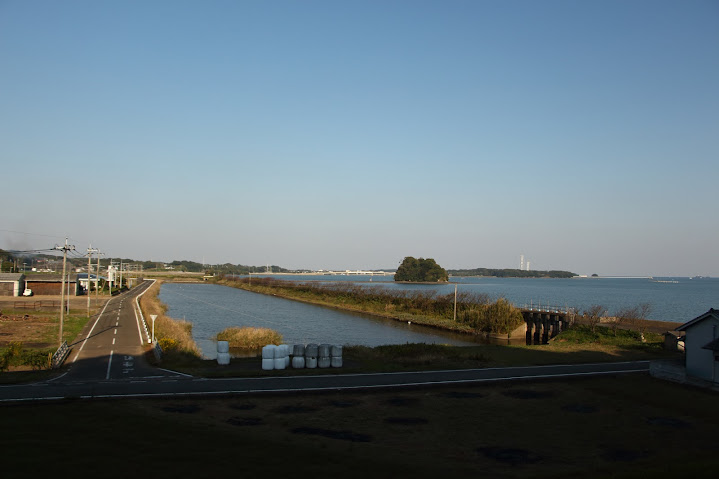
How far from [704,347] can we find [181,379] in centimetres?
2533

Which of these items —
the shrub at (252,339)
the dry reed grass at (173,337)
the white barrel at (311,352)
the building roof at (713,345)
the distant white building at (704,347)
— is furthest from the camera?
the shrub at (252,339)

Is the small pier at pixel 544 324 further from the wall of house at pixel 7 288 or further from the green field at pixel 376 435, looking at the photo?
the wall of house at pixel 7 288

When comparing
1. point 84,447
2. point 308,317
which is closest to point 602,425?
point 84,447

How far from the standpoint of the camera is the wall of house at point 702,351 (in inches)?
980

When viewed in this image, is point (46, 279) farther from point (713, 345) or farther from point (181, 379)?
point (713, 345)

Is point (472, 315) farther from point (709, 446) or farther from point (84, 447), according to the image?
point (84, 447)

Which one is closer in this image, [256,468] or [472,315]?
[256,468]

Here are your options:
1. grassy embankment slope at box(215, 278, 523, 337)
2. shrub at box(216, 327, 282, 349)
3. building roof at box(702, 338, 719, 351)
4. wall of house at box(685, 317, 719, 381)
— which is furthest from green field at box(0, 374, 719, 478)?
grassy embankment slope at box(215, 278, 523, 337)

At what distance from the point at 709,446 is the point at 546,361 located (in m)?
17.7

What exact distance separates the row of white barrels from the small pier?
117ft

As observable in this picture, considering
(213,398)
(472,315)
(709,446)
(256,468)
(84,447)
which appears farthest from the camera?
(472,315)

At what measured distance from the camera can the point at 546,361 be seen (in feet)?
110

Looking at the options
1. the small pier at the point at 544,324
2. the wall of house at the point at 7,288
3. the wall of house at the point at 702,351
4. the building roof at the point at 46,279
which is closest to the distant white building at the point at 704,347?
the wall of house at the point at 702,351

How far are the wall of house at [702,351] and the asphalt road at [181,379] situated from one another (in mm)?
3135
